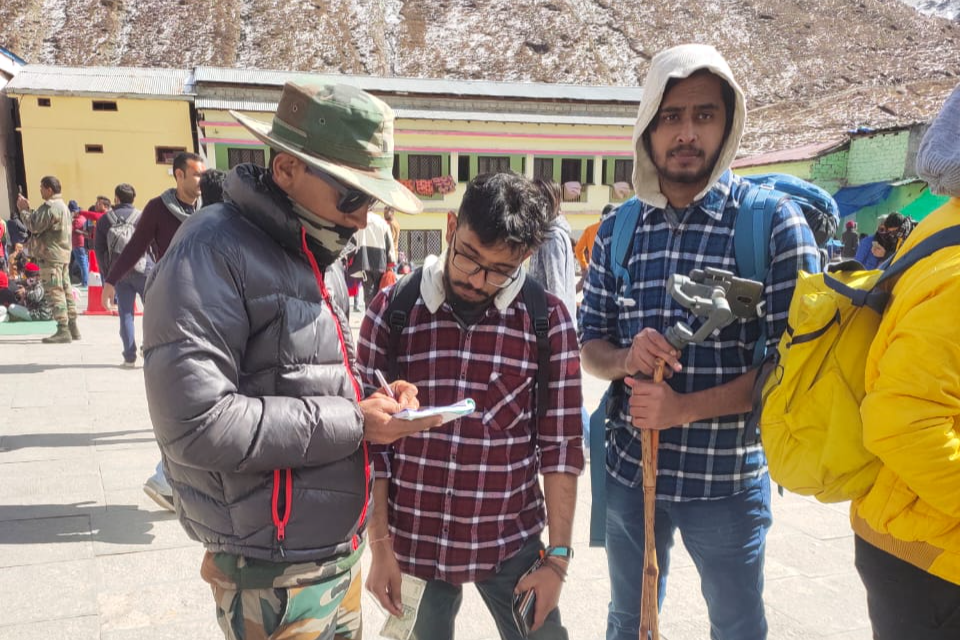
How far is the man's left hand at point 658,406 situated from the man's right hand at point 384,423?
23.7 inches

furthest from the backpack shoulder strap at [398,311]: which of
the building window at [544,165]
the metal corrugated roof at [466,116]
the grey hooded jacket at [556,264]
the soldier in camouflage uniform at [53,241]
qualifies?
the building window at [544,165]

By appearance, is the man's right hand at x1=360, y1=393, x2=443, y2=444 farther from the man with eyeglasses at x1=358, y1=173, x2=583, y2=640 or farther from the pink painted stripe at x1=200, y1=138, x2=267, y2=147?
the pink painted stripe at x1=200, y1=138, x2=267, y2=147

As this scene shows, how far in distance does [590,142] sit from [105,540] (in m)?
26.4

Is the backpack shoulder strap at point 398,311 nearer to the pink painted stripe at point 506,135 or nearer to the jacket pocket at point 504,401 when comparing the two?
the jacket pocket at point 504,401

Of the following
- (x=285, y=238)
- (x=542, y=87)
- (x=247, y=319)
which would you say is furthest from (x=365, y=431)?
(x=542, y=87)

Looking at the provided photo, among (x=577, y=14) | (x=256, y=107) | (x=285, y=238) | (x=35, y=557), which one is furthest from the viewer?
(x=577, y=14)

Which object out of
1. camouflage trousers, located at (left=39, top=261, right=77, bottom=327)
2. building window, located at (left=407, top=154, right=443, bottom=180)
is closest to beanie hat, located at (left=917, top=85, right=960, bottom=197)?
camouflage trousers, located at (left=39, top=261, right=77, bottom=327)

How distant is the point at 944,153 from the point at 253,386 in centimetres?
167

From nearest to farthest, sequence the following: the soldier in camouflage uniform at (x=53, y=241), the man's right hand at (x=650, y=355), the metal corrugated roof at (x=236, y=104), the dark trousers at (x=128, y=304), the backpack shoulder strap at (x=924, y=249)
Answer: the backpack shoulder strap at (x=924, y=249) → the man's right hand at (x=650, y=355) → the dark trousers at (x=128, y=304) → the soldier in camouflage uniform at (x=53, y=241) → the metal corrugated roof at (x=236, y=104)

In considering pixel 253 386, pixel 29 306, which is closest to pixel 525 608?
pixel 253 386

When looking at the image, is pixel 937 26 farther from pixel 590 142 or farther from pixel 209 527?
pixel 209 527

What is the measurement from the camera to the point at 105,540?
12.0ft

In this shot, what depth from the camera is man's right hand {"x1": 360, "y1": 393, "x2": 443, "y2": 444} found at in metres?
1.58

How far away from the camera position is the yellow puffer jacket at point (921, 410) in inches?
52.5
